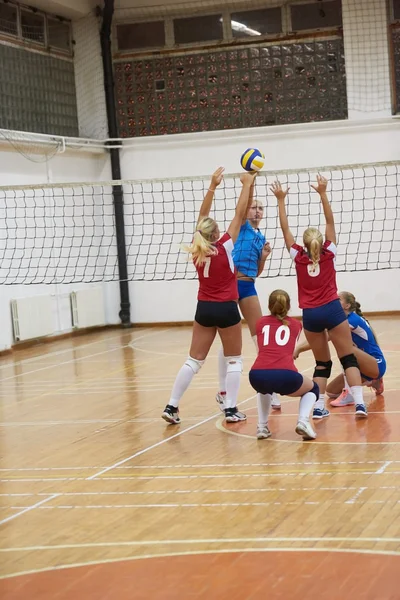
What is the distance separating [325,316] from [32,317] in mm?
8337

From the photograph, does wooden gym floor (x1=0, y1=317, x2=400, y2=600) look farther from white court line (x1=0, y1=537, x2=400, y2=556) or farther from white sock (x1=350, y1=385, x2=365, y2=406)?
white sock (x1=350, y1=385, x2=365, y2=406)

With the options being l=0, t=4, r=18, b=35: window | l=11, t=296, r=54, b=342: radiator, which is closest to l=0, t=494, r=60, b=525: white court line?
l=11, t=296, r=54, b=342: radiator

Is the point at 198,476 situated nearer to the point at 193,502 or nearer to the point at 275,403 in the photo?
the point at 193,502

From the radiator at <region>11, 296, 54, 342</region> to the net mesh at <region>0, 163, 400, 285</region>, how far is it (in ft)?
1.15

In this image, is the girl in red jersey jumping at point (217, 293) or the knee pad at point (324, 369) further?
the knee pad at point (324, 369)

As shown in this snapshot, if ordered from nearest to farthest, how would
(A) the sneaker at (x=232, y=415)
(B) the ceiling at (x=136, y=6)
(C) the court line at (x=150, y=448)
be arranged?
(C) the court line at (x=150, y=448)
(A) the sneaker at (x=232, y=415)
(B) the ceiling at (x=136, y=6)

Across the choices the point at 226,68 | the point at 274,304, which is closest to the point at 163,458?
the point at 274,304

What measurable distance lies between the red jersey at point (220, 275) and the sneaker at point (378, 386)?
1640mm

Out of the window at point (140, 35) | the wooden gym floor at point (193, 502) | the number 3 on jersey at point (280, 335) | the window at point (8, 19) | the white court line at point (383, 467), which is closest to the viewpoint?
the wooden gym floor at point (193, 502)

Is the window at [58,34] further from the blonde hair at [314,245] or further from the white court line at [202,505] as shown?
the white court line at [202,505]

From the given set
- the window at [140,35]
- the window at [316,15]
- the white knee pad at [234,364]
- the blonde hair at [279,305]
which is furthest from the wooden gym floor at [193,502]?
the window at [140,35]

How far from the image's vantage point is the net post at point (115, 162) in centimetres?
1642

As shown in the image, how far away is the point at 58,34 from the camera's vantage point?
53.6ft

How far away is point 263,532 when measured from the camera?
16.2 feet
